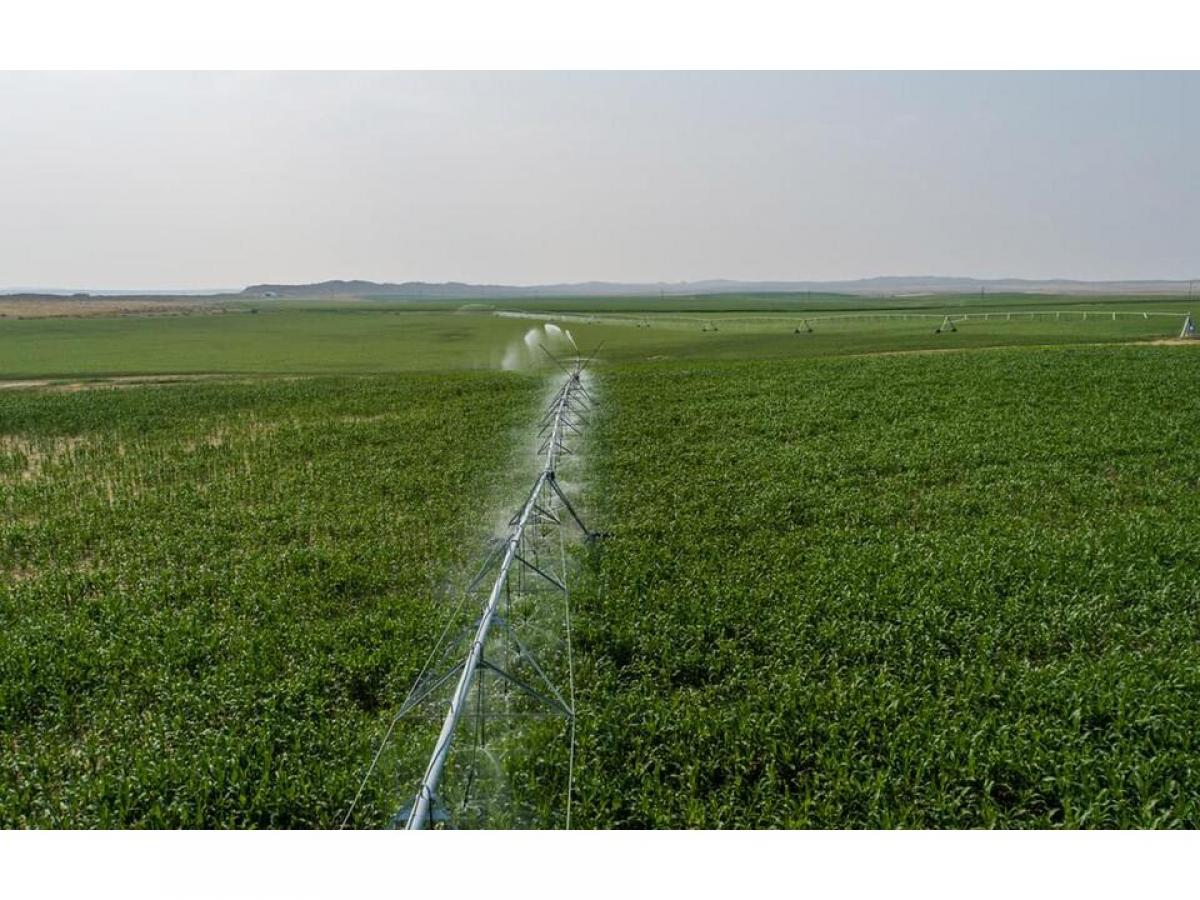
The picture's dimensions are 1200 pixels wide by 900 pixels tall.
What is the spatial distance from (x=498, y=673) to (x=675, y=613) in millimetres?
4215

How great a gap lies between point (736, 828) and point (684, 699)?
1669 millimetres

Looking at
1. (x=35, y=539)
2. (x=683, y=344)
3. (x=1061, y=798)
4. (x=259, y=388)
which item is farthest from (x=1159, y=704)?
(x=683, y=344)

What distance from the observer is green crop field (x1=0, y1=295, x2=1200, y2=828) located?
6.11 metres

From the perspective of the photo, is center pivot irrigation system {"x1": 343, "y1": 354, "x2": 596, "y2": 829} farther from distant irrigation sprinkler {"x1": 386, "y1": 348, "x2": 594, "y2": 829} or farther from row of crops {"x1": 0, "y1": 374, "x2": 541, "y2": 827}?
row of crops {"x1": 0, "y1": 374, "x2": 541, "y2": 827}

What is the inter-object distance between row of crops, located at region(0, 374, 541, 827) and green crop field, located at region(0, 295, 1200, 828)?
0.05m

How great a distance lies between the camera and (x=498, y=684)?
7.57 meters

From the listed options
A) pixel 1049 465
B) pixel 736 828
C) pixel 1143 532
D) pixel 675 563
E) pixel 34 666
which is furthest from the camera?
pixel 1049 465

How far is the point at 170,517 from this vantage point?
1380 cm

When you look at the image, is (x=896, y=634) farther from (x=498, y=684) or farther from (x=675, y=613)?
(x=498, y=684)

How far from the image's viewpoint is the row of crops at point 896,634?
19.8 feet

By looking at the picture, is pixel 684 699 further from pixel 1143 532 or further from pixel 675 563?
pixel 1143 532

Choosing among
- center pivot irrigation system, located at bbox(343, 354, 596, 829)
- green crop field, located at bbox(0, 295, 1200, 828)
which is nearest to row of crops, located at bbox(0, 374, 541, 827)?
green crop field, located at bbox(0, 295, 1200, 828)

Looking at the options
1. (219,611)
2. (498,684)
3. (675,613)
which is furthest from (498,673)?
(219,611)

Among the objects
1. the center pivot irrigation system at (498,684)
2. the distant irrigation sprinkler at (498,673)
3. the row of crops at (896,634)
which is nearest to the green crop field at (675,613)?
the row of crops at (896,634)
